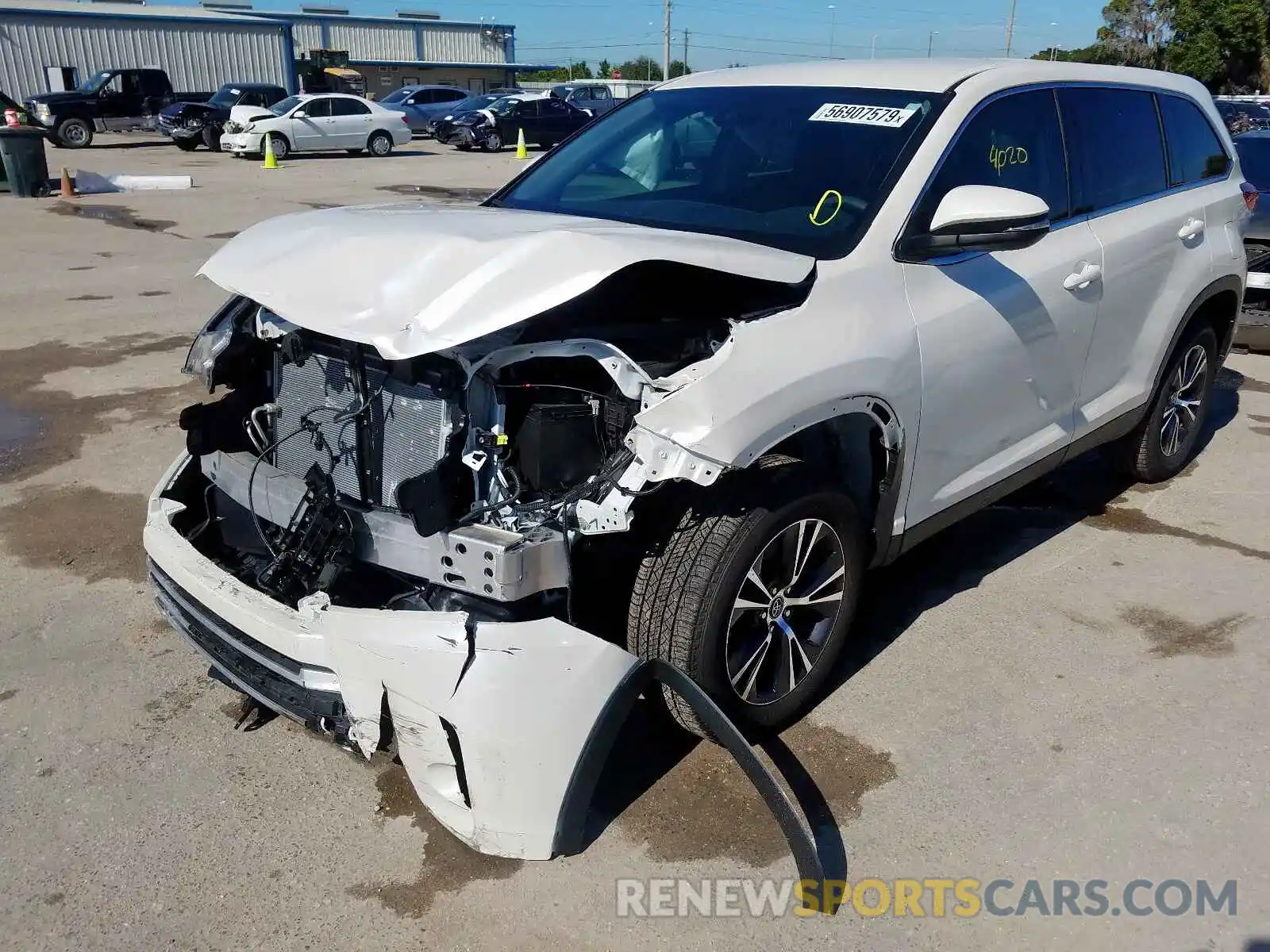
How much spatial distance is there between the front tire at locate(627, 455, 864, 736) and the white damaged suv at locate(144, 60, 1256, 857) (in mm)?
12

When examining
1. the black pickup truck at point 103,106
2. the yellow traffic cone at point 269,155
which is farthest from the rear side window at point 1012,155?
the black pickup truck at point 103,106

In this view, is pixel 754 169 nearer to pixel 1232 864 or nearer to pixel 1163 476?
pixel 1232 864

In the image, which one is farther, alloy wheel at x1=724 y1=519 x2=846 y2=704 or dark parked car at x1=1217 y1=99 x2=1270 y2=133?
dark parked car at x1=1217 y1=99 x2=1270 y2=133

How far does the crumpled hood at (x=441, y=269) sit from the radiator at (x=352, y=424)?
0.26 meters

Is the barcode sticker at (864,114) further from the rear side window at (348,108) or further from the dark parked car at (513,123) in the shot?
the dark parked car at (513,123)

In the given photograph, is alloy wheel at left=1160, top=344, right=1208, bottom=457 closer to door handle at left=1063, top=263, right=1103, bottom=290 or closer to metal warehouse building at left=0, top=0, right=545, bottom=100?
door handle at left=1063, top=263, right=1103, bottom=290

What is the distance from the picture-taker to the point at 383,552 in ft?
9.20

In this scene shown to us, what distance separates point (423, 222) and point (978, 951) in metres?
2.41

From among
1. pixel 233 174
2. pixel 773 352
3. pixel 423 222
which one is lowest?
pixel 233 174

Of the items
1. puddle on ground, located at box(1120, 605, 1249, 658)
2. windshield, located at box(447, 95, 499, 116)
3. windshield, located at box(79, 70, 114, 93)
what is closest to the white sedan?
windshield, located at box(447, 95, 499, 116)

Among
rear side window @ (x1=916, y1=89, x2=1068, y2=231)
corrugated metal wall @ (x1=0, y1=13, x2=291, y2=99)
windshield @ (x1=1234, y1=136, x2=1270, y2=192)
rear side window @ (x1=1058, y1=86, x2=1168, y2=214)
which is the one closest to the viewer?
rear side window @ (x1=916, y1=89, x2=1068, y2=231)

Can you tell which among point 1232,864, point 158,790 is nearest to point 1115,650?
point 1232,864

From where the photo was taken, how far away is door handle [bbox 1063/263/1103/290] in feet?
12.5

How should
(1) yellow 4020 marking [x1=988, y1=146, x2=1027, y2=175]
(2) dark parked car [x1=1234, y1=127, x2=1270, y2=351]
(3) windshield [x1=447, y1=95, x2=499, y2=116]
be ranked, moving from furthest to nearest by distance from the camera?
(3) windshield [x1=447, y1=95, x2=499, y2=116], (2) dark parked car [x1=1234, y1=127, x2=1270, y2=351], (1) yellow 4020 marking [x1=988, y1=146, x2=1027, y2=175]
